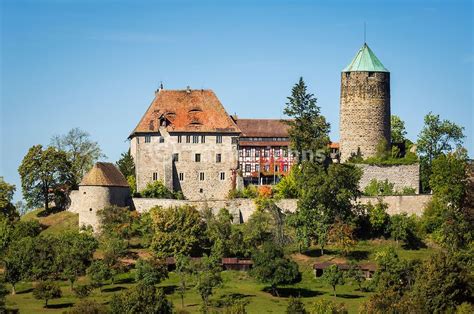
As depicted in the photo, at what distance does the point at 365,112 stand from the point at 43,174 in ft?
90.2

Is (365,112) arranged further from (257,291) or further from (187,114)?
(257,291)

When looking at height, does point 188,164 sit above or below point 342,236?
above

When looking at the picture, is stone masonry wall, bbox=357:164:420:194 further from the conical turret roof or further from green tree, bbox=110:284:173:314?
green tree, bbox=110:284:173:314

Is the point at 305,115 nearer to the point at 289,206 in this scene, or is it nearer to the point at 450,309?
the point at 289,206

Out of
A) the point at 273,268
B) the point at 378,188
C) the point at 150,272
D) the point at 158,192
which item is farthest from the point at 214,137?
the point at 273,268

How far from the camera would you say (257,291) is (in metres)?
105

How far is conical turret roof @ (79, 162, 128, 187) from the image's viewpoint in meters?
116

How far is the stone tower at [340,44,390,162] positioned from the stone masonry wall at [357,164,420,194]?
236 centimetres

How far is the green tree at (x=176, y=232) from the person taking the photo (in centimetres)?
10931

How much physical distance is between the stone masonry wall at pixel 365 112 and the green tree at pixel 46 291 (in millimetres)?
30248

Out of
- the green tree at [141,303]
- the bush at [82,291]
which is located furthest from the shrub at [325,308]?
the bush at [82,291]

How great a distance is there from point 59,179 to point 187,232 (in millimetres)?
17295

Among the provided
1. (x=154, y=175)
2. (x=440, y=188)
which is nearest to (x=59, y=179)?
(x=154, y=175)

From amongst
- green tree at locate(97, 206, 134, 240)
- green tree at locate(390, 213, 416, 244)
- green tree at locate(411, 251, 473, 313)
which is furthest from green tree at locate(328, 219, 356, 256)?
green tree at locate(97, 206, 134, 240)
